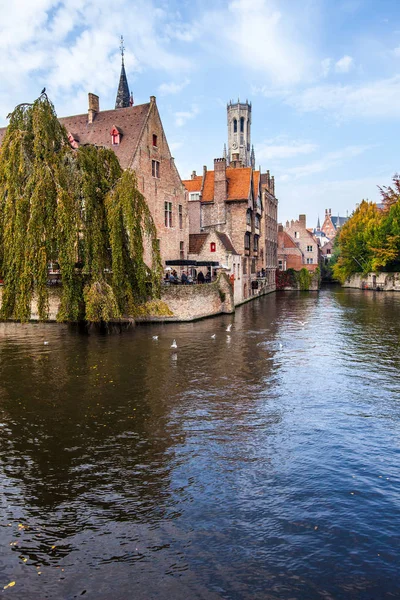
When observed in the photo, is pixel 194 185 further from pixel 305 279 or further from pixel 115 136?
pixel 305 279

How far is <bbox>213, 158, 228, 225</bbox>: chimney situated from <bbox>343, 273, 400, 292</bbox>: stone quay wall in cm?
3051

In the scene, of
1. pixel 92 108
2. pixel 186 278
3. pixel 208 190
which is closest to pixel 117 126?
pixel 92 108

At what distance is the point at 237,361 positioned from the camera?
63.2 ft

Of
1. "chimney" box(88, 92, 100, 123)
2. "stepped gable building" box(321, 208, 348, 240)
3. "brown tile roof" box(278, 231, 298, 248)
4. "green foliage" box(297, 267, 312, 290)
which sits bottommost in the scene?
"green foliage" box(297, 267, 312, 290)

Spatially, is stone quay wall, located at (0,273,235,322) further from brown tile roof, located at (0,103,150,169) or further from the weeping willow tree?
brown tile roof, located at (0,103,150,169)

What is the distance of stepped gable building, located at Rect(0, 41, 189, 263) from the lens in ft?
117

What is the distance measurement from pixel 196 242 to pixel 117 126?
11994 millimetres

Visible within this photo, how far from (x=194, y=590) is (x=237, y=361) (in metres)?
13.2

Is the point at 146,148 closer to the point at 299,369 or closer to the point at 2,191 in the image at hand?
the point at 2,191

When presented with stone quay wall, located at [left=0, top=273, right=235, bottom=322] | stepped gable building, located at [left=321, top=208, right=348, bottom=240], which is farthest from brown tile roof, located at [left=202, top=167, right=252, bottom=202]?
stepped gable building, located at [left=321, top=208, right=348, bottom=240]

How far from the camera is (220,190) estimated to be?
47.9 meters

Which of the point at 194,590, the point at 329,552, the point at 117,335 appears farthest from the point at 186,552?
the point at 117,335

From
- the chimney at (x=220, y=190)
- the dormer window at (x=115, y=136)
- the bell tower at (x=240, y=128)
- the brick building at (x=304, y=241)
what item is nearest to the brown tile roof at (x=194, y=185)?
the chimney at (x=220, y=190)

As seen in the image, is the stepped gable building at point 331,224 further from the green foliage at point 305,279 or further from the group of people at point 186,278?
the group of people at point 186,278
